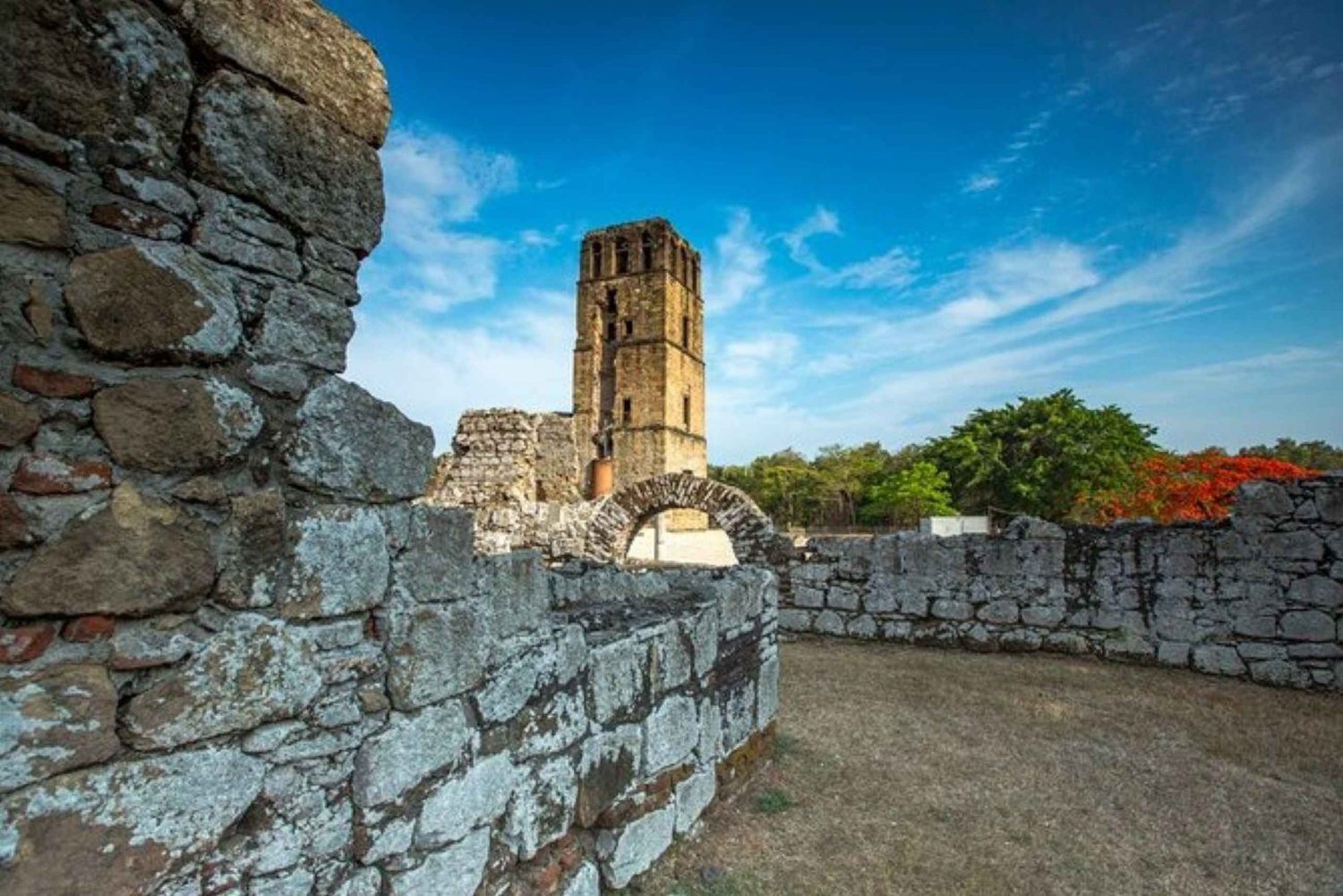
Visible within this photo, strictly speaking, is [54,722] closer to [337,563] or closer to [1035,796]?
[337,563]

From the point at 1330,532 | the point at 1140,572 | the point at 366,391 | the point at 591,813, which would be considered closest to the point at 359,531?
the point at 366,391

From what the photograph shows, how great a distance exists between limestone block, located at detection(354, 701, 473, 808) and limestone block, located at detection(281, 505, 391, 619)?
0.41 meters

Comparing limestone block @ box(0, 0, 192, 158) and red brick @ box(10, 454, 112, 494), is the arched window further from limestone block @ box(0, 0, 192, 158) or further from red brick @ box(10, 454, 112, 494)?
red brick @ box(10, 454, 112, 494)

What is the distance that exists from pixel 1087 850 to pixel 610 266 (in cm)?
3976

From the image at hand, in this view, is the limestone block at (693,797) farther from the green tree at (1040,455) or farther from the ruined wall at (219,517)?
the green tree at (1040,455)

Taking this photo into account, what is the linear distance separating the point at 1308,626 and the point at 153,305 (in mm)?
9922

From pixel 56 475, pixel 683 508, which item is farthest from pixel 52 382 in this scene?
pixel 683 508

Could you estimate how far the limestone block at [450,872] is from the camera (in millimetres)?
1986

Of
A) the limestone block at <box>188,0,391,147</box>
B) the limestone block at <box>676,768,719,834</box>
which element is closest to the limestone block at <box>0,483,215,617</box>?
the limestone block at <box>188,0,391,147</box>

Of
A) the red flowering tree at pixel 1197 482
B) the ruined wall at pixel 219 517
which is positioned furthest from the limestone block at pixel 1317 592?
the ruined wall at pixel 219 517

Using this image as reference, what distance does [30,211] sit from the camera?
1.37 metres

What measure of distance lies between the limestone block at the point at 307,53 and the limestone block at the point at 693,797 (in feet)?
11.0

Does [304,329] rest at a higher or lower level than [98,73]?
lower

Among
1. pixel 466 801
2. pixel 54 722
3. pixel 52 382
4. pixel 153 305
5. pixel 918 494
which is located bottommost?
pixel 466 801
